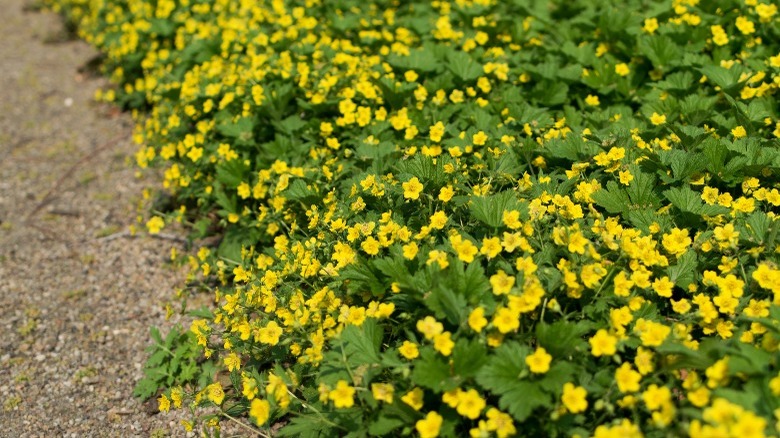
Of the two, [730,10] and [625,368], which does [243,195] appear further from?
[730,10]

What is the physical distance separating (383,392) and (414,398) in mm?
120

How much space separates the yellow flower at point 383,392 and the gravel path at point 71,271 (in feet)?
4.06

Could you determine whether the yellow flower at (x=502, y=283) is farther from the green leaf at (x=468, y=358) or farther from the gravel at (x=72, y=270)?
the gravel at (x=72, y=270)

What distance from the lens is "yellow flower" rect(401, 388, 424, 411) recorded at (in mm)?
2531

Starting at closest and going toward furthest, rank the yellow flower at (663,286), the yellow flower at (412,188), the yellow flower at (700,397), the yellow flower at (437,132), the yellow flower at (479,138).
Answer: the yellow flower at (700,397)
the yellow flower at (663,286)
the yellow flower at (412,188)
the yellow flower at (479,138)
the yellow flower at (437,132)

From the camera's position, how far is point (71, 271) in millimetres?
4406

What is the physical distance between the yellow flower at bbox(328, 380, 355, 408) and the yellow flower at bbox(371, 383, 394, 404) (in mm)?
83

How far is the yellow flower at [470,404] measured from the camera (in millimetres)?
2416

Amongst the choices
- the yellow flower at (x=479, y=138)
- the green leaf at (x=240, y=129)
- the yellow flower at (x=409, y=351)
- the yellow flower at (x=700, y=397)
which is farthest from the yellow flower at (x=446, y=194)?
the green leaf at (x=240, y=129)

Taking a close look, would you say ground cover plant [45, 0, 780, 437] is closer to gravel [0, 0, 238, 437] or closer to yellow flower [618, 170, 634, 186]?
yellow flower [618, 170, 634, 186]

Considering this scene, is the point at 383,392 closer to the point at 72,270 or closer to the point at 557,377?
the point at 557,377

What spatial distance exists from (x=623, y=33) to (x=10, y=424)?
423 cm

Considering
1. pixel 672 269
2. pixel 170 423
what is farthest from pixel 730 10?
pixel 170 423

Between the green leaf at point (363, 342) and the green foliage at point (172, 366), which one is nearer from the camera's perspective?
the green leaf at point (363, 342)
